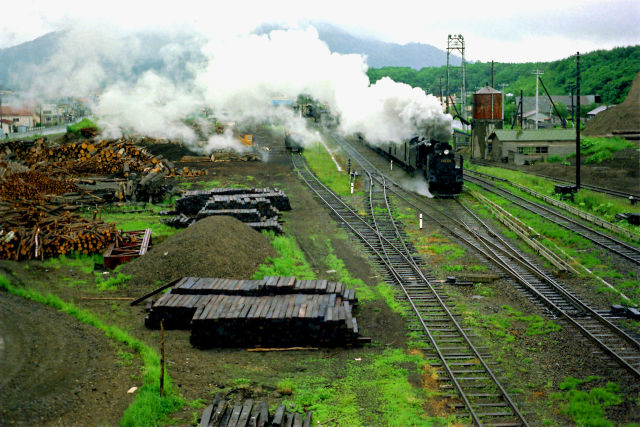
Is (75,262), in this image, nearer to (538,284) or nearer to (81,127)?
(538,284)

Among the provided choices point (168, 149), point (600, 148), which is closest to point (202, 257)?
point (168, 149)

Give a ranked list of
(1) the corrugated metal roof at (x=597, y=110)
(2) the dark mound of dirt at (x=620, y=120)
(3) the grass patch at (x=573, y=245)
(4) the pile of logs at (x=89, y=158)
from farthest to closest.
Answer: (1) the corrugated metal roof at (x=597, y=110), (2) the dark mound of dirt at (x=620, y=120), (4) the pile of logs at (x=89, y=158), (3) the grass patch at (x=573, y=245)

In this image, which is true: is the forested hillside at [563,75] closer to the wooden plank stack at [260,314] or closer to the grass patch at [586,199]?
the grass patch at [586,199]

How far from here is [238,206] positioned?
86.4 feet

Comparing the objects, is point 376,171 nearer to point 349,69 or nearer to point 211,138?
point 349,69

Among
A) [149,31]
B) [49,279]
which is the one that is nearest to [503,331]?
[49,279]

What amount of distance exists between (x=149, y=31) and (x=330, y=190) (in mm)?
104839

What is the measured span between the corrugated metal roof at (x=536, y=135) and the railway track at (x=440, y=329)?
28882 mm

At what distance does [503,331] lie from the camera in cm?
1441

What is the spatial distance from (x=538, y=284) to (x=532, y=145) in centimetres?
3714

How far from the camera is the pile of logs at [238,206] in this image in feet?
81.9

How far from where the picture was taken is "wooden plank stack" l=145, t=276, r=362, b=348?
13594mm

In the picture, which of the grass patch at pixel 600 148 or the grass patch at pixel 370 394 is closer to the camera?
the grass patch at pixel 370 394

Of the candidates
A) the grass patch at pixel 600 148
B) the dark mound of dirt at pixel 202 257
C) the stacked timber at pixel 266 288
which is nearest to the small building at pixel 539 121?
the grass patch at pixel 600 148
